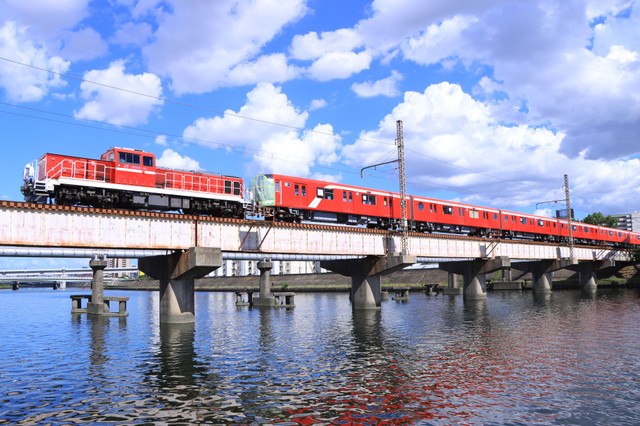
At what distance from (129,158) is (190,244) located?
23.8ft

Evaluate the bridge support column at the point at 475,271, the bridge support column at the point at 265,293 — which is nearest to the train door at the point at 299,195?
the bridge support column at the point at 265,293

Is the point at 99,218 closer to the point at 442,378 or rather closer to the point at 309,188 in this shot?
the point at 309,188

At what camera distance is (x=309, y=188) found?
43969 millimetres

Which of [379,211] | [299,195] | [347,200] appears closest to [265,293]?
[379,211]

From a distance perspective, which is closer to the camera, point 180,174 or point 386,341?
point 386,341

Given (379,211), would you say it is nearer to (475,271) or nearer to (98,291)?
(475,271)

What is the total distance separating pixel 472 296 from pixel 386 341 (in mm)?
39090

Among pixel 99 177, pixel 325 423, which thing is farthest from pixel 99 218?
pixel 325 423

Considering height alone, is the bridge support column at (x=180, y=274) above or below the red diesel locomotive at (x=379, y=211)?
below

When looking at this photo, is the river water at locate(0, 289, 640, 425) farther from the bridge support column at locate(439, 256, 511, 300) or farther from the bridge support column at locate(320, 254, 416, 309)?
the bridge support column at locate(439, 256, 511, 300)

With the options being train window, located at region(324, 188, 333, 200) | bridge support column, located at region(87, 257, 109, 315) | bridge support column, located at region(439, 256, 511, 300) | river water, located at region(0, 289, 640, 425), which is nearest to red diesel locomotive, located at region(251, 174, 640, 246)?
train window, located at region(324, 188, 333, 200)

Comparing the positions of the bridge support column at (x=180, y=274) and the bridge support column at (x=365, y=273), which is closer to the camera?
the bridge support column at (x=180, y=274)

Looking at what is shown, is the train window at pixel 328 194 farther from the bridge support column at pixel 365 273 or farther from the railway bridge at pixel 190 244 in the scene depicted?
the bridge support column at pixel 365 273

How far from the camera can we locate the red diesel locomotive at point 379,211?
1660 inches
